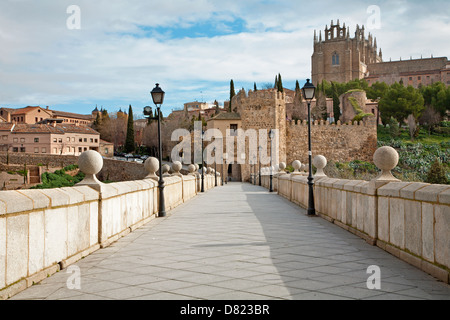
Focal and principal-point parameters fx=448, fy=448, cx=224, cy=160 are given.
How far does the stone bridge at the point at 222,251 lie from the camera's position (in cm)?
408

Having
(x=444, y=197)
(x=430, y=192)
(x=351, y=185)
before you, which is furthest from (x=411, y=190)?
(x=351, y=185)

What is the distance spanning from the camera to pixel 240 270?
4.95 m

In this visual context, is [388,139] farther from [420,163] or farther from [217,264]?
[217,264]

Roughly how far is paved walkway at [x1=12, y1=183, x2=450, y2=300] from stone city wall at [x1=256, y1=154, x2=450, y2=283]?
6.3 inches

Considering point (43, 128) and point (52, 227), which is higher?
point (43, 128)

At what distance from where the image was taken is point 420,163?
61000 mm

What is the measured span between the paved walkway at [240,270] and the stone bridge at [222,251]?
0.04ft

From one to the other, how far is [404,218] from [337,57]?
115672mm

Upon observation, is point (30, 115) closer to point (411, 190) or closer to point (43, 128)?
point (43, 128)

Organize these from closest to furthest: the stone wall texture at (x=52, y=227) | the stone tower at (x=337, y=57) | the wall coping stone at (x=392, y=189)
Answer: the stone wall texture at (x=52, y=227), the wall coping stone at (x=392, y=189), the stone tower at (x=337, y=57)

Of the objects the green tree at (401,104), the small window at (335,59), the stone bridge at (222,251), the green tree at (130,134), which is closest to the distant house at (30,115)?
the green tree at (130,134)

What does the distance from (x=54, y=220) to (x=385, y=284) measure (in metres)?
3.52

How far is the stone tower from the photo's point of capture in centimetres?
→ 11338

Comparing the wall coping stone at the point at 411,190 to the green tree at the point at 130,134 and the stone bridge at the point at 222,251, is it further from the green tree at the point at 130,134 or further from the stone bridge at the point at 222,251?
the green tree at the point at 130,134
